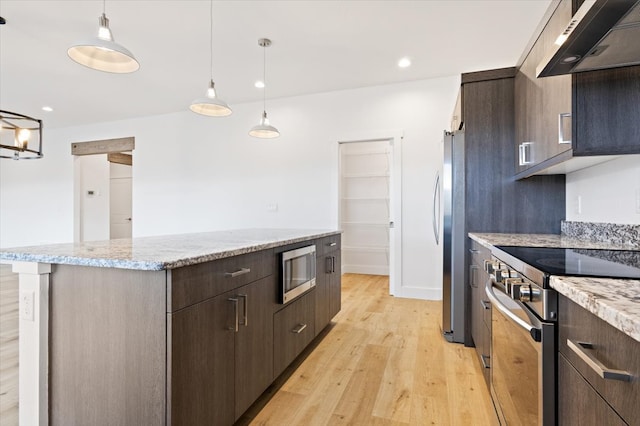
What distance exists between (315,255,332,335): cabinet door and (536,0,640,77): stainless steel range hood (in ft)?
6.28

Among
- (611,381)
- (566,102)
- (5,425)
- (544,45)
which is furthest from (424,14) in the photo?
(5,425)

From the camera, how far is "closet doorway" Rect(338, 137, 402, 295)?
5.55 metres

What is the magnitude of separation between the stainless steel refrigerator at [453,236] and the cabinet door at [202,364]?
6.44ft

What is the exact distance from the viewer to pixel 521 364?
1.15 metres

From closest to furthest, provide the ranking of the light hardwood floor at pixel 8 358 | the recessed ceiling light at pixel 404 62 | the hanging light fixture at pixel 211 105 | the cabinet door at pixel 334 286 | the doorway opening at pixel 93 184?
the light hardwood floor at pixel 8 358 → the hanging light fixture at pixel 211 105 → the cabinet door at pixel 334 286 → the recessed ceiling light at pixel 404 62 → the doorway opening at pixel 93 184

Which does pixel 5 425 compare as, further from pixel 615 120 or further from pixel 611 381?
pixel 615 120

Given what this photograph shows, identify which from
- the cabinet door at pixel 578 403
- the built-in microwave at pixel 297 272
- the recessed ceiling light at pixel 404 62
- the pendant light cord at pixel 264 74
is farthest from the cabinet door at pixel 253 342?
the recessed ceiling light at pixel 404 62

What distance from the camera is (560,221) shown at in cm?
234

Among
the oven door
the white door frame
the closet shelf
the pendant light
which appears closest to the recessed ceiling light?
the white door frame

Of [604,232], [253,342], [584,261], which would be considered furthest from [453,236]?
[253,342]

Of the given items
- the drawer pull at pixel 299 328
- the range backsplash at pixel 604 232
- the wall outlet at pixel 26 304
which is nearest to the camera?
the wall outlet at pixel 26 304

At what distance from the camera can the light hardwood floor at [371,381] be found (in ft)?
5.57

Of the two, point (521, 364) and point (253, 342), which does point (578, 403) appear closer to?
point (521, 364)

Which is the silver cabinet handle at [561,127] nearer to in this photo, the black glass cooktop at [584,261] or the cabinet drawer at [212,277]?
the black glass cooktop at [584,261]
